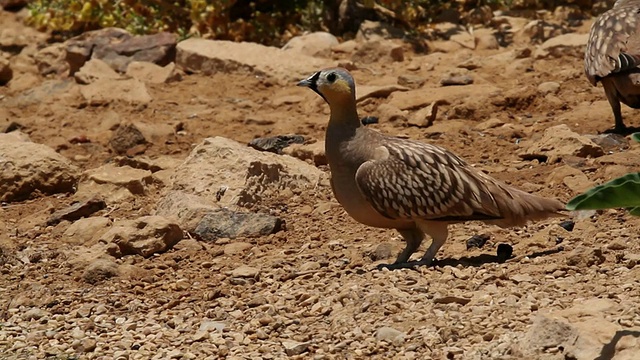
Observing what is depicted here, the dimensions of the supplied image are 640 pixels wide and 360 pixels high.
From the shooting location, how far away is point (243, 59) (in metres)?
12.2

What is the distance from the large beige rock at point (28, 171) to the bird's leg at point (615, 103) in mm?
4001

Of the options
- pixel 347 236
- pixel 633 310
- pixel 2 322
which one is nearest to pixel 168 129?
pixel 347 236

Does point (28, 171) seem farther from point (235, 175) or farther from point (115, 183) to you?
point (235, 175)

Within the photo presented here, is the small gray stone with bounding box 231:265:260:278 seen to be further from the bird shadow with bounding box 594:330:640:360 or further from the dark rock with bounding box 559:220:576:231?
the bird shadow with bounding box 594:330:640:360

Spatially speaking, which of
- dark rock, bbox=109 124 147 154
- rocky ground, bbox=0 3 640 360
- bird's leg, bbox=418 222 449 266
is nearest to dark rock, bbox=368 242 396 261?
rocky ground, bbox=0 3 640 360

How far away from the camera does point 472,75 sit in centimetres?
1169

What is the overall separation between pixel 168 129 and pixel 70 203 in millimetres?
1575

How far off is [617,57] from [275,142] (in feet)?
8.71

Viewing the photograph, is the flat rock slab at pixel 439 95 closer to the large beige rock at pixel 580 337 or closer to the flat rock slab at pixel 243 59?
the flat rock slab at pixel 243 59

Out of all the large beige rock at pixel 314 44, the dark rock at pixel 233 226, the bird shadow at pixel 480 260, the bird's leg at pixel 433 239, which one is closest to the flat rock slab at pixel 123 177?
the dark rock at pixel 233 226

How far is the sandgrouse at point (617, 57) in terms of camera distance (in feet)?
31.0

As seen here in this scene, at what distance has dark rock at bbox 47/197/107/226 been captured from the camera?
355 inches

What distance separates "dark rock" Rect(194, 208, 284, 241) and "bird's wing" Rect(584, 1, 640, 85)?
2.74 metres

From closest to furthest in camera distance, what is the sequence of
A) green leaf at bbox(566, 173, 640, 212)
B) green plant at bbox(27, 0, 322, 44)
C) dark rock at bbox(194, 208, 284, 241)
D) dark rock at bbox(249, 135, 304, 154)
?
green leaf at bbox(566, 173, 640, 212) → dark rock at bbox(194, 208, 284, 241) → dark rock at bbox(249, 135, 304, 154) → green plant at bbox(27, 0, 322, 44)
